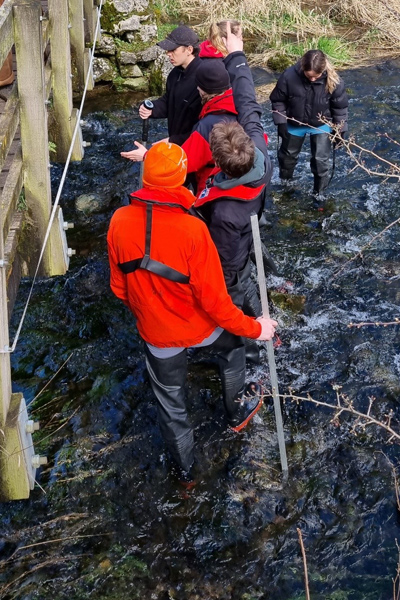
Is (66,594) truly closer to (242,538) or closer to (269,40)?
(242,538)

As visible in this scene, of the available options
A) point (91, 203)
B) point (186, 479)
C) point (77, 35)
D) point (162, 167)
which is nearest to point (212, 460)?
point (186, 479)

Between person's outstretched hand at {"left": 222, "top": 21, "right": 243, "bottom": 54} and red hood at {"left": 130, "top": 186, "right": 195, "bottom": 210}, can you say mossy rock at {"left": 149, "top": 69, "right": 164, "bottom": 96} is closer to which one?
person's outstretched hand at {"left": 222, "top": 21, "right": 243, "bottom": 54}

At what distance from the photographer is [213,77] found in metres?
5.13

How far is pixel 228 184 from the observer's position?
4539 millimetres

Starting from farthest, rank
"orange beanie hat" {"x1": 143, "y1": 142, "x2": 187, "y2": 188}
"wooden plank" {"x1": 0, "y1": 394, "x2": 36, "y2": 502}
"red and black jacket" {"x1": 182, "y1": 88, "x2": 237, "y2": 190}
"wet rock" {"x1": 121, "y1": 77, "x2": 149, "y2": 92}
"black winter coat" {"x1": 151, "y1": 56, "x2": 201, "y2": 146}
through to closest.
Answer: "wet rock" {"x1": 121, "y1": 77, "x2": 149, "y2": 92}
"black winter coat" {"x1": 151, "y1": 56, "x2": 201, "y2": 146}
"red and black jacket" {"x1": 182, "y1": 88, "x2": 237, "y2": 190}
"wooden plank" {"x1": 0, "y1": 394, "x2": 36, "y2": 502}
"orange beanie hat" {"x1": 143, "y1": 142, "x2": 187, "y2": 188}

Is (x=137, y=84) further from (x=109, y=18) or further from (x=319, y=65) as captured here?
(x=319, y=65)

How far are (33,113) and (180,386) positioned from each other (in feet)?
7.97

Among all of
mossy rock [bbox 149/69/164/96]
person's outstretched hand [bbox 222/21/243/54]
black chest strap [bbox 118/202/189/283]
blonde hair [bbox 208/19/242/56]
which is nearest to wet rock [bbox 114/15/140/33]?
mossy rock [bbox 149/69/164/96]

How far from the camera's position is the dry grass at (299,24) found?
12.8m

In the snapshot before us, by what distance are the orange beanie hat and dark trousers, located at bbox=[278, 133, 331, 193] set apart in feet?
14.7

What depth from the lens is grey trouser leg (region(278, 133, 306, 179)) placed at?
26.5 feet

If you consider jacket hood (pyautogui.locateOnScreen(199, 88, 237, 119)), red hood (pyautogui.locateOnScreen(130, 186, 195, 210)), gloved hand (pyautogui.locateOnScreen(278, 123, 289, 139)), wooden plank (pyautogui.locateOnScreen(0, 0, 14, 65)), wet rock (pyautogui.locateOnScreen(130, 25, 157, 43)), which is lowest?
gloved hand (pyautogui.locateOnScreen(278, 123, 289, 139))

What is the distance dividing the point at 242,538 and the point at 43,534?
4.36 ft

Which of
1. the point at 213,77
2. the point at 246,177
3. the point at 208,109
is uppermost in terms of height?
the point at 213,77
